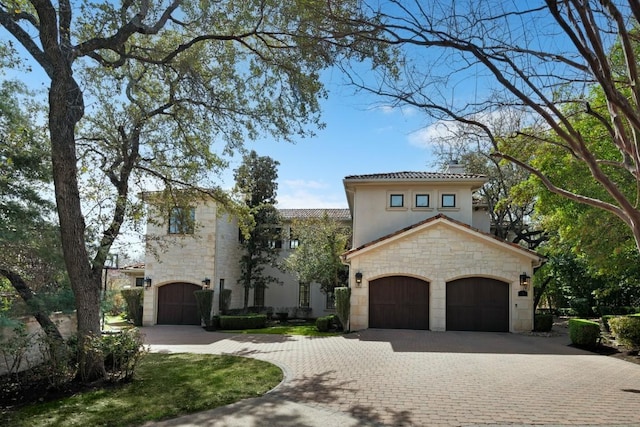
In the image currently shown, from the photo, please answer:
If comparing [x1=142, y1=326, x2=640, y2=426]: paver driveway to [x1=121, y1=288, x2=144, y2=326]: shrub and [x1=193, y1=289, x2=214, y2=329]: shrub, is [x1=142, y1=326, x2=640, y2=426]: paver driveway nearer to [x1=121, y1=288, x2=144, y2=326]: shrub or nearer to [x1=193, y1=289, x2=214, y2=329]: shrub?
[x1=193, y1=289, x2=214, y2=329]: shrub

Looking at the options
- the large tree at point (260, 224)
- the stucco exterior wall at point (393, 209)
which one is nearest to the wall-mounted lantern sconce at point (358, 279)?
the stucco exterior wall at point (393, 209)

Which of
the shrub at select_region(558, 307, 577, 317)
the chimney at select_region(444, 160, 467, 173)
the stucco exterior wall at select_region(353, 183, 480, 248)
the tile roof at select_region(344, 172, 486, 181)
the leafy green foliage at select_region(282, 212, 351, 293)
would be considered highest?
Answer: the chimney at select_region(444, 160, 467, 173)

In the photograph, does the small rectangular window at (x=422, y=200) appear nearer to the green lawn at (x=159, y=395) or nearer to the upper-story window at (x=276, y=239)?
the upper-story window at (x=276, y=239)

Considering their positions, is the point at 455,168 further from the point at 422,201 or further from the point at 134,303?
the point at 134,303

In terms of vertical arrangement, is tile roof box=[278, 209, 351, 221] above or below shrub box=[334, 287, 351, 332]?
above

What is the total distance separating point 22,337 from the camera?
821 centimetres

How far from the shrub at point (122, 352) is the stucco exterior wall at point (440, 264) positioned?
10448mm

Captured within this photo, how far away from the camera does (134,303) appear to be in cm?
2253

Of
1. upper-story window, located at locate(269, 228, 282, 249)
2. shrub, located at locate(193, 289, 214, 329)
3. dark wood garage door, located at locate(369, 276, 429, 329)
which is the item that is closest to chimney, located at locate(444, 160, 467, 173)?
dark wood garage door, located at locate(369, 276, 429, 329)

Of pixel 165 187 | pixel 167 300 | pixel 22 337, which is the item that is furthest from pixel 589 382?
pixel 167 300

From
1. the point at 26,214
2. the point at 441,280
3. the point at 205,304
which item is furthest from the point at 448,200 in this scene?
the point at 26,214

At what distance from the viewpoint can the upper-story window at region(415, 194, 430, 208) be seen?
20.9m

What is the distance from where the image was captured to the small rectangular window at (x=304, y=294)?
27.5 m

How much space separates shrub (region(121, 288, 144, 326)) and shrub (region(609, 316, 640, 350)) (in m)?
20.5
